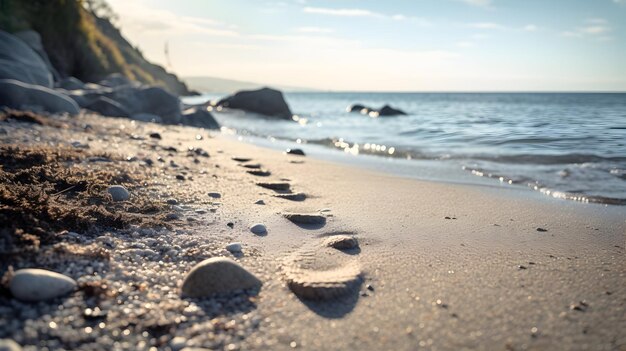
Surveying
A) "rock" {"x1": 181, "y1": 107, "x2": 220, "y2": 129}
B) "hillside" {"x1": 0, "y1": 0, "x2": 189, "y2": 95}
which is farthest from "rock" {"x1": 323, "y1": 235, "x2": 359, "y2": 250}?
"hillside" {"x1": 0, "y1": 0, "x2": 189, "y2": 95}

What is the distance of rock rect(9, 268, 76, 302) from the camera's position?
4.73 feet

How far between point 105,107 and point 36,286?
31.6ft

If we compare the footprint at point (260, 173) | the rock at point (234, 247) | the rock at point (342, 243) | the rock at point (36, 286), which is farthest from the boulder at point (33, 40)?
the rock at point (36, 286)

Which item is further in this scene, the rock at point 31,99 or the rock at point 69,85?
the rock at point 69,85

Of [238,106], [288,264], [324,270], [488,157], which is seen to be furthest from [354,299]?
[238,106]

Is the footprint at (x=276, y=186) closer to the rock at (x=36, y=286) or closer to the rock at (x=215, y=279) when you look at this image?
the rock at (x=215, y=279)

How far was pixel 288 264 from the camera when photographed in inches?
80.7

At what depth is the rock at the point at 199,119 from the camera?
449 inches

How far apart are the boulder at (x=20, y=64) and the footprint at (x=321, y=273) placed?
29.8 ft

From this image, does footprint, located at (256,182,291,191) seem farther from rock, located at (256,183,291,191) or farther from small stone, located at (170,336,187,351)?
small stone, located at (170,336,187,351)

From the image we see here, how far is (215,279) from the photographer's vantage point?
1.69m

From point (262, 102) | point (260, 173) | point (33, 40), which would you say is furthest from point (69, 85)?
point (260, 173)

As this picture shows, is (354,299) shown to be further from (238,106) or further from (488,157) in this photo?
(238,106)

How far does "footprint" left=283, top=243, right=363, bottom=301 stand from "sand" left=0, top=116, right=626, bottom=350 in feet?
0.03
